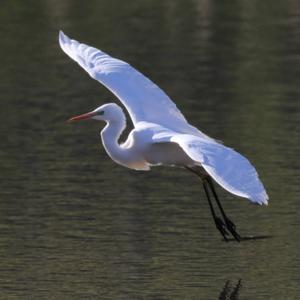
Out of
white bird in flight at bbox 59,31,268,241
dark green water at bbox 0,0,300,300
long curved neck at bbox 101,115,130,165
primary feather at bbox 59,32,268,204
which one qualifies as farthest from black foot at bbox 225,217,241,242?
long curved neck at bbox 101,115,130,165

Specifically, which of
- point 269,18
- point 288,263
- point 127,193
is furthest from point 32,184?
point 269,18

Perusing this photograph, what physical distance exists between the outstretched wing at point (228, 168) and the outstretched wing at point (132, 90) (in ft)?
5.86

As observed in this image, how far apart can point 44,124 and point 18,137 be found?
30.8 inches

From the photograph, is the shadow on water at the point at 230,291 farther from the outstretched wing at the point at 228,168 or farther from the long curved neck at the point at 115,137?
the long curved neck at the point at 115,137

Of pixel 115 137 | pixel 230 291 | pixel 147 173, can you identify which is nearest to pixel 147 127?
pixel 115 137

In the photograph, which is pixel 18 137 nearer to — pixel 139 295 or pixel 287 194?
pixel 287 194

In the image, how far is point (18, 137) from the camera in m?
16.2

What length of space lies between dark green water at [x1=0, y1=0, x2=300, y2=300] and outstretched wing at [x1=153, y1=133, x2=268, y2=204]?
136 centimetres

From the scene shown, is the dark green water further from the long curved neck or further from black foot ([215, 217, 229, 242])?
the long curved neck

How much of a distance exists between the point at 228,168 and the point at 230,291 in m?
1.73

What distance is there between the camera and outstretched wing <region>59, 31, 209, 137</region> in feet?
37.9

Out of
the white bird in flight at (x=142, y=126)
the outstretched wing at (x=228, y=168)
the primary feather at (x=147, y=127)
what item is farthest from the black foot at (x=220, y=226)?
the outstretched wing at (x=228, y=168)

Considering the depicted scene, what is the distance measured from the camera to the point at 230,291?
10344 millimetres

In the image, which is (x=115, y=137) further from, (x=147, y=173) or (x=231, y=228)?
(x=147, y=173)
